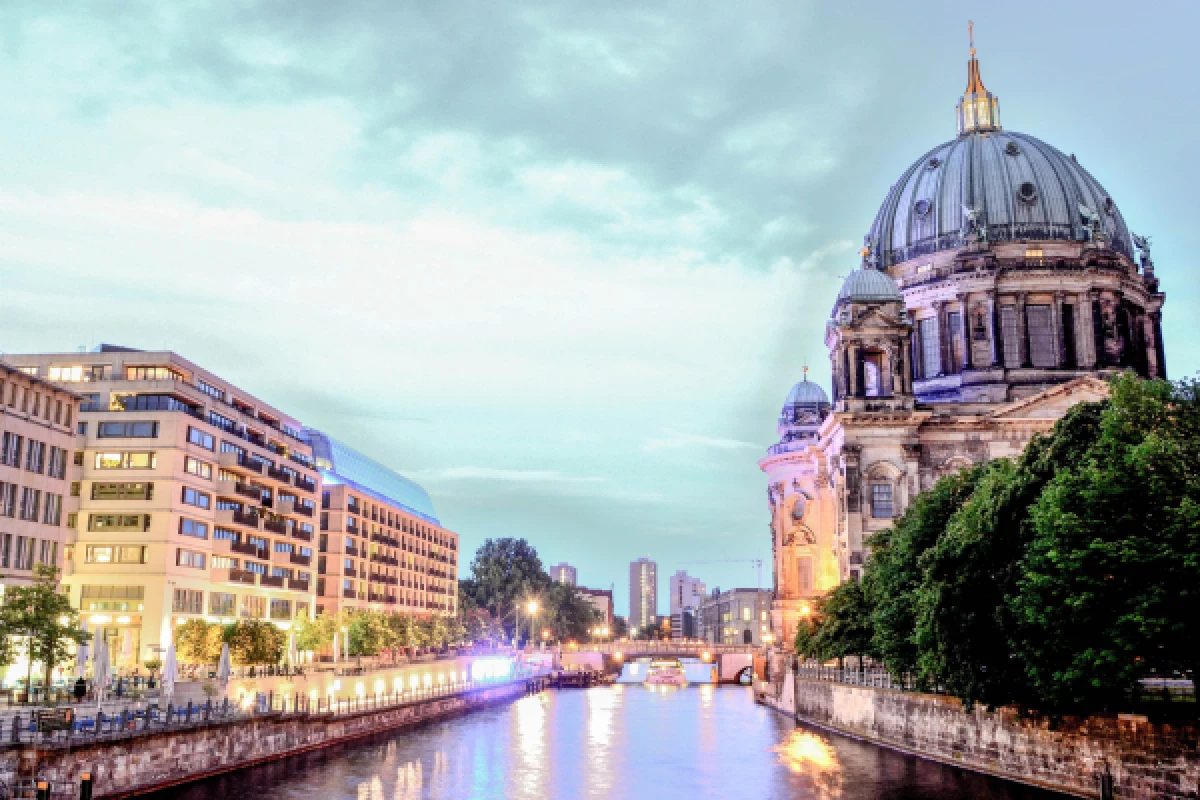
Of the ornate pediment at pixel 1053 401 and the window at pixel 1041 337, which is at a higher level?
the window at pixel 1041 337

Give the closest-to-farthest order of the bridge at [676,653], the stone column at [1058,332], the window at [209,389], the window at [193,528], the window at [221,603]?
the window at [193,528] → the window at [221,603] → the window at [209,389] → the stone column at [1058,332] → the bridge at [676,653]

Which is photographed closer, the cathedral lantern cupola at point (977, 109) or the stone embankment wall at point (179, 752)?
the stone embankment wall at point (179, 752)

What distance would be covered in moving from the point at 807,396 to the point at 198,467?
76.5 m

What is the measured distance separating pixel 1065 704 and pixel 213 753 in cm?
3522

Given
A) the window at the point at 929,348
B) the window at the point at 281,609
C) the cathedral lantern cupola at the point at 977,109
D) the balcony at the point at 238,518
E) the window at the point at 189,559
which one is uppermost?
the cathedral lantern cupola at the point at 977,109

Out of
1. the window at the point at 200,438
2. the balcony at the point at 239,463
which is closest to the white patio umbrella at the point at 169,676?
the window at the point at 200,438

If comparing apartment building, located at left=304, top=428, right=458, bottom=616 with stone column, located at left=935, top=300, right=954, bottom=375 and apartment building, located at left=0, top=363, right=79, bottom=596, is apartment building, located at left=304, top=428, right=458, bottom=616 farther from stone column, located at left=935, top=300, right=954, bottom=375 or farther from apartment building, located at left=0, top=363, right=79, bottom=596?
stone column, located at left=935, top=300, right=954, bottom=375

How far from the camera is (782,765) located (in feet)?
198

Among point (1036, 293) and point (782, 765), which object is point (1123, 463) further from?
point (1036, 293)

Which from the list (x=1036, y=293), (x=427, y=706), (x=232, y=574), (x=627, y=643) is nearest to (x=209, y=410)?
(x=232, y=574)

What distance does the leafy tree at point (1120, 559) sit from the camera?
119 feet

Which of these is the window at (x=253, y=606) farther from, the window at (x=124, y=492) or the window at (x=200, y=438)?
the window at (x=124, y=492)

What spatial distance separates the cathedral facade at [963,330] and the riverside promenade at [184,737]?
38.5 metres

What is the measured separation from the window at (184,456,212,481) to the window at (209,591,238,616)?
382 inches
